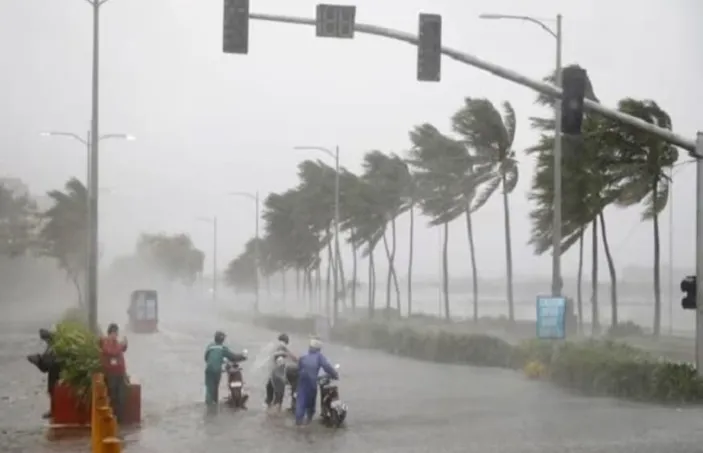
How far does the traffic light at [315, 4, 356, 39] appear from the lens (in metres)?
17.7

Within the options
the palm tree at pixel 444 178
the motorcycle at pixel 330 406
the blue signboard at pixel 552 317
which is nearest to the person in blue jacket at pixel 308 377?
the motorcycle at pixel 330 406

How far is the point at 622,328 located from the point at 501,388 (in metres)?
20.7

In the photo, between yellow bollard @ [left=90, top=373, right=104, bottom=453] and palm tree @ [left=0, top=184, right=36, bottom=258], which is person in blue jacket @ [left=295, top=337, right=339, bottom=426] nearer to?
yellow bollard @ [left=90, top=373, right=104, bottom=453]

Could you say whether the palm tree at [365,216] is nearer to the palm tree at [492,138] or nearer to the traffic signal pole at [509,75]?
the palm tree at [492,138]

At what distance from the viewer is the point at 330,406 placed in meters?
20.3

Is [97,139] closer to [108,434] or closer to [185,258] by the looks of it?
[108,434]

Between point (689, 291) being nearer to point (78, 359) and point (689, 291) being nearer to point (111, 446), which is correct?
point (78, 359)

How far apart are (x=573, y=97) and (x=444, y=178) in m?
36.0

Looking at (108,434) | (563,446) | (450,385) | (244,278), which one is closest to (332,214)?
(244,278)

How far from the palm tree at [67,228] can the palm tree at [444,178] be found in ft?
76.0

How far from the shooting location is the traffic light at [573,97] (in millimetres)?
19312

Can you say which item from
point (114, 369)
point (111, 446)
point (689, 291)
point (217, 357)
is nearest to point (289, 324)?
point (217, 357)

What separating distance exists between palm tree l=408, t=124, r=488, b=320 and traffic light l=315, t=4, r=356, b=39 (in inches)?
1336

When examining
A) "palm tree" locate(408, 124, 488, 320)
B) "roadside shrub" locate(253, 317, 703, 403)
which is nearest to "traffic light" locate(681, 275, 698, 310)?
"roadside shrub" locate(253, 317, 703, 403)
